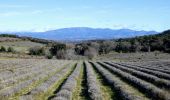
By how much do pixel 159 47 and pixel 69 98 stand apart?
127 metres

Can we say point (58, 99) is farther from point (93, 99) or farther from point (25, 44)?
point (25, 44)

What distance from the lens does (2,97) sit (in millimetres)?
18641

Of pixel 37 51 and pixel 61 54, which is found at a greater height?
pixel 37 51

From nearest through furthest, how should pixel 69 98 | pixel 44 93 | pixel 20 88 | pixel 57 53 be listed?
1. pixel 69 98
2. pixel 44 93
3. pixel 20 88
4. pixel 57 53

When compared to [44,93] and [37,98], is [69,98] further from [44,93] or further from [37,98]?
[44,93]

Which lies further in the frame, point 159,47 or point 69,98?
point 159,47

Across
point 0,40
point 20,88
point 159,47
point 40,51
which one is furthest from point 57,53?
point 20,88

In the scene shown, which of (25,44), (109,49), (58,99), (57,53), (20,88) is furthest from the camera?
(25,44)

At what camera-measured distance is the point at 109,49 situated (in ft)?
565

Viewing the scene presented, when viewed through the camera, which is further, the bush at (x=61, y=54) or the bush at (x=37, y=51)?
the bush at (x=37, y=51)

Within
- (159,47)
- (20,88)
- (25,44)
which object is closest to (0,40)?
(25,44)

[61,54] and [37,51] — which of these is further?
[37,51]

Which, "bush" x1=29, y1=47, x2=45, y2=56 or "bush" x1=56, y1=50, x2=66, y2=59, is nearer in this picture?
"bush" x1=56, y1=50, x2=66, y2=59

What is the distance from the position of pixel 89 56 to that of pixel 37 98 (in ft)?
401
